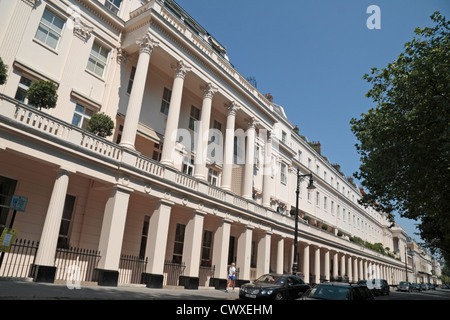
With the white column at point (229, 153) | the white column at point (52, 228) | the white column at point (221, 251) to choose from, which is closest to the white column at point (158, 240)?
the white column at point (52, 228)

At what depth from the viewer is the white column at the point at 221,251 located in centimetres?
1884

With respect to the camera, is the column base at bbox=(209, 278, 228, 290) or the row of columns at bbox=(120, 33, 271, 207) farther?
the column base at bbox=(209, 278, 228, 290)

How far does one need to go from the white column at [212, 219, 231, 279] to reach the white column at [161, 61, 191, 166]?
18.5ft

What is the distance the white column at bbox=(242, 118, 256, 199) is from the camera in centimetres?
2255

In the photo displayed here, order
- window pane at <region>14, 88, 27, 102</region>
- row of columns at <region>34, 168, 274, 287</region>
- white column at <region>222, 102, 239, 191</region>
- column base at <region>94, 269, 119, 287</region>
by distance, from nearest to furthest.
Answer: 1. row of columns at <region>34, 168, 274, 287</region>
2. column base at <region>94, 269, 119, 287</region>
3. window pane at <region>14, 88, 27, 102</region>
4. white column at <region>222, 102, 239, 191</region>

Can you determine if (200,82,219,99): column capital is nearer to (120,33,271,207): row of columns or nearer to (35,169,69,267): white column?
(120,33,271,207): row of columns

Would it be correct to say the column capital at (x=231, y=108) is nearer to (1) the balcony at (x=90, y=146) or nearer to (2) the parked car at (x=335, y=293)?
(1) the balcony at (x=90, y=146)

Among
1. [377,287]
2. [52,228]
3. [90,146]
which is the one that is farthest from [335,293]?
[377,287]

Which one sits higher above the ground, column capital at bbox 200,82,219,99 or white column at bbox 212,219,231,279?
column capital at bbox 200,82,219,99

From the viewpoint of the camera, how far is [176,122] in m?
17.1

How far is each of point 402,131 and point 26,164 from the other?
Answer: 17527 millimetres

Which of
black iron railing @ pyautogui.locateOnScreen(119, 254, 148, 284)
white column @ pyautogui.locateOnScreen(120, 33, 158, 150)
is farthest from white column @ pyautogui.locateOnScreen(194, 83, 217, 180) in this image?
black iron railing @ pyautogui.locateOnScreen(119, 254, 148, 284)
